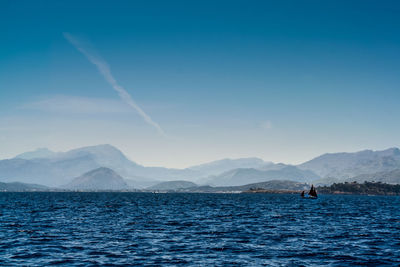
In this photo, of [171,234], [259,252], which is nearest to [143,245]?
[171,234]

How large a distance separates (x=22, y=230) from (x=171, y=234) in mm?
23265

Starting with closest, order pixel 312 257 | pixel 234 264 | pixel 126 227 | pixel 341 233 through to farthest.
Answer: pixel 234 264, pixel 312 257, pixel 341 233, pixel 126 227

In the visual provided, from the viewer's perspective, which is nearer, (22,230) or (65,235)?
(65,235)

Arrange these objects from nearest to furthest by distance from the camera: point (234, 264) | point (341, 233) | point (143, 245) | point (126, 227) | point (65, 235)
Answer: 1. point (234, 264)
2. point (143, 245)
3. point (65, 235)
4. point (341, 233)
5. point (126, 227)

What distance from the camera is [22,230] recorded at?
2272 inches

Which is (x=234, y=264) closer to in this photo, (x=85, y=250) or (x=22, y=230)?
(x=85, y=250)

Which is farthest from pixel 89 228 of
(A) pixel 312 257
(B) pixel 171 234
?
(A) pixel 312 257

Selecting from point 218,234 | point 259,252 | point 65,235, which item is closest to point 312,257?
point 259,252

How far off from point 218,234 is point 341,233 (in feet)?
62.6

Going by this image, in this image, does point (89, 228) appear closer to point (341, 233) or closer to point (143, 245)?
point (143, 245)

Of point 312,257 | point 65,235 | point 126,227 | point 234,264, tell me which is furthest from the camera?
point 126,227

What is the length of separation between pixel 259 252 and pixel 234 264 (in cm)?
676

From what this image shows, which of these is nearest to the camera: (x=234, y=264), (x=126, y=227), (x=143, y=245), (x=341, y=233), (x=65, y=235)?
(x=234, y=264)

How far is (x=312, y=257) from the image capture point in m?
38.8
